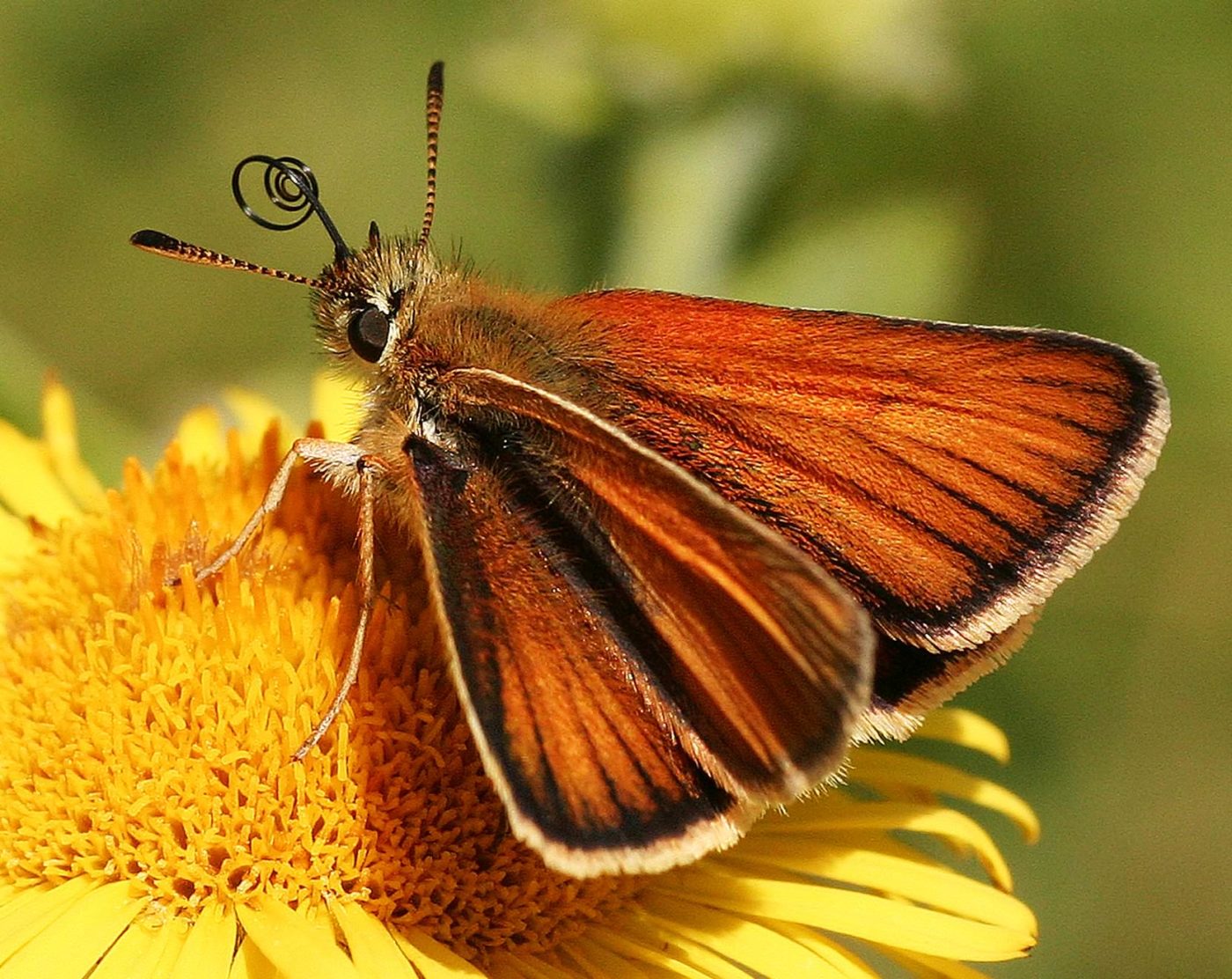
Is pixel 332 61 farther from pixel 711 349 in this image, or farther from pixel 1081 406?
pixel 1081 406

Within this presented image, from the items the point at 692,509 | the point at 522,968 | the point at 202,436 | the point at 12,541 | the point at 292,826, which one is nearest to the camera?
the point at 692,509

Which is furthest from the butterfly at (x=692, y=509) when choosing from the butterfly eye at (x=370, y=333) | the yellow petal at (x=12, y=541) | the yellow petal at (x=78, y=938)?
the yellow petal at (x=12, y=541)

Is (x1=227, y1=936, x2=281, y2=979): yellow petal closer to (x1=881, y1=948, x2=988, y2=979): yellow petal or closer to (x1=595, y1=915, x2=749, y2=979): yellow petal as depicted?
(x1=595, y1=915, x2=749, y2=979): yellow petal

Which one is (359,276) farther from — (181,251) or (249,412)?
(249,412)

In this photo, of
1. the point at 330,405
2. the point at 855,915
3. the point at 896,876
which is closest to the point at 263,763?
the point at 855,915

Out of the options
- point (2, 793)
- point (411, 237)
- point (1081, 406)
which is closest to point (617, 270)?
point (411, 237)

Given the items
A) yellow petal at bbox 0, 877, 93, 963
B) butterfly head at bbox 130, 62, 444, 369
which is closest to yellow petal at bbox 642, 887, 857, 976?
yellow petal at bbox 0, 877, 93, 963

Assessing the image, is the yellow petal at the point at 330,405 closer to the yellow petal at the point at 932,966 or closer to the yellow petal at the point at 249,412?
the yellow petal at the point at 249,412
